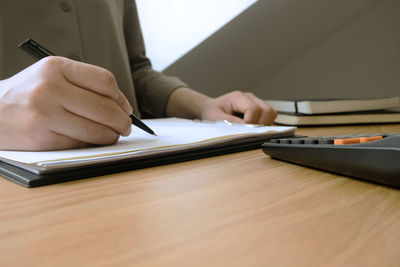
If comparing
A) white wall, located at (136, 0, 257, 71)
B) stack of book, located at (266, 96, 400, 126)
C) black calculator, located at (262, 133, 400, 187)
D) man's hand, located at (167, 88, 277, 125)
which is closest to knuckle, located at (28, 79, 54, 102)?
black calculator, located at (262, 133, 400, 187)

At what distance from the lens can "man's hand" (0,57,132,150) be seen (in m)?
0.35

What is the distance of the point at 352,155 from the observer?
0.92 feet

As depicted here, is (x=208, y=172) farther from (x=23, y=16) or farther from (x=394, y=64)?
(x=394, y=64)

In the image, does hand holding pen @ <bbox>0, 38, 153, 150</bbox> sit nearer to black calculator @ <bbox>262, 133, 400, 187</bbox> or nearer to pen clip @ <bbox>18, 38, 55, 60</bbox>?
pen clip @ <bbox>18, 38, 55, 60</bbox>

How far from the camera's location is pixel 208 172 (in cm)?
33

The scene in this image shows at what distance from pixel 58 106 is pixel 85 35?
0.50 m

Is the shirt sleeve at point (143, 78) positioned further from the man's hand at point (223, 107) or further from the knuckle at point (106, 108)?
the knuckle at point (106, 108)

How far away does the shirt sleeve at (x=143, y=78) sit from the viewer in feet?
3.08

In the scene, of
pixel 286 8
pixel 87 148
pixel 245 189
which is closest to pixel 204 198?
pixel 245 189

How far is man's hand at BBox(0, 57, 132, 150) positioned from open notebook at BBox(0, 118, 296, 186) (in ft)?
0.05

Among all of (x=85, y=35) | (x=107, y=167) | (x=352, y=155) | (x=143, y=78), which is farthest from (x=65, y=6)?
(x=352, y=155)

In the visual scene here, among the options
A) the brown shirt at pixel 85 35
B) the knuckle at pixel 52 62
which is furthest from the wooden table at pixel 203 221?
the brown shirt at pixel 85 35

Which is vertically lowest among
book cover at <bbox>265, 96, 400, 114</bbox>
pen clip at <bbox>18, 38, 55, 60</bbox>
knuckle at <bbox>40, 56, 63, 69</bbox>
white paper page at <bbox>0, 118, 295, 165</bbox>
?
book cover at <bbox>265, 96, 400, 114</bbox>

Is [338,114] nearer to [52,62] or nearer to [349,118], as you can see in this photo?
[349,118]
